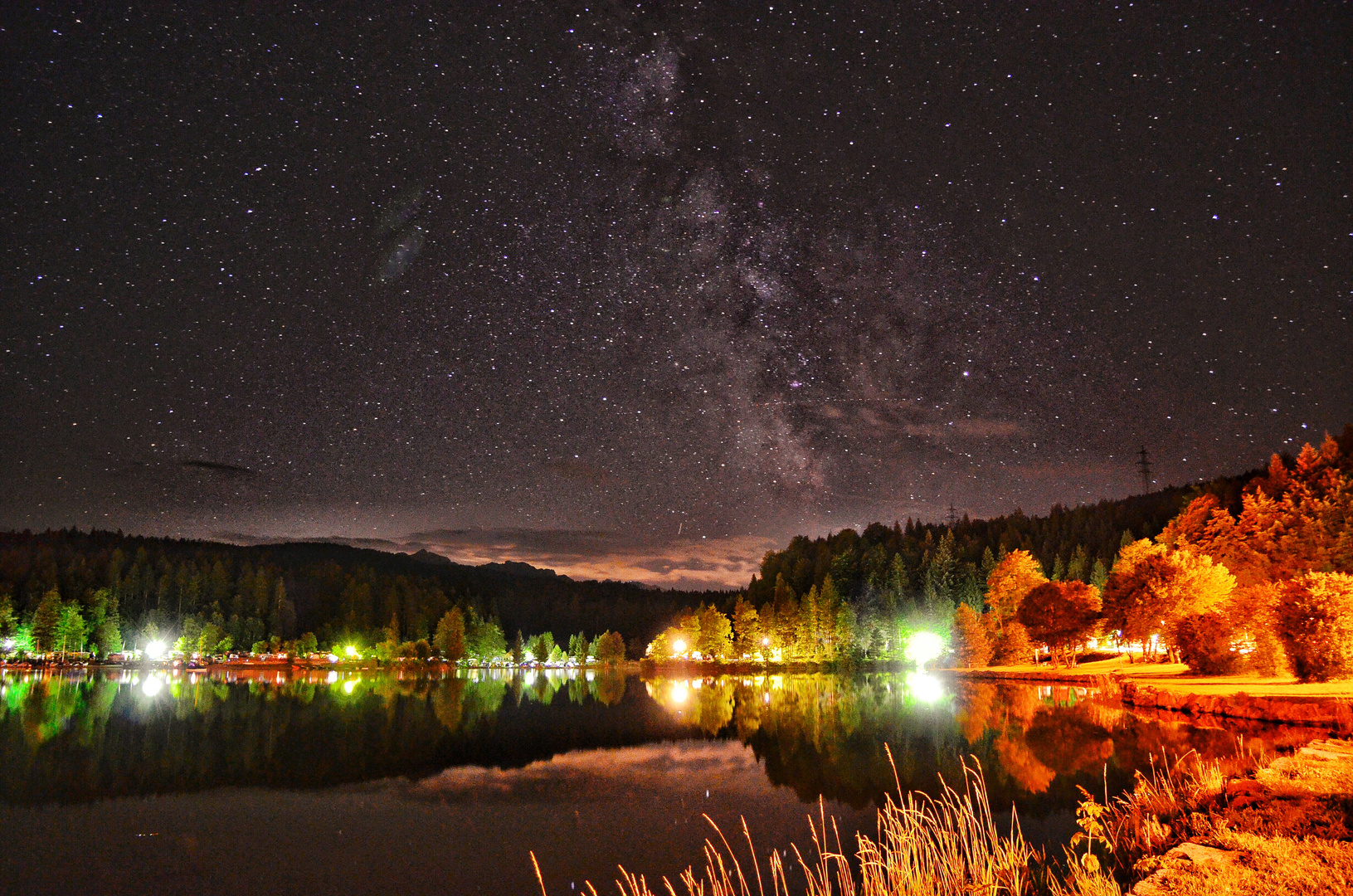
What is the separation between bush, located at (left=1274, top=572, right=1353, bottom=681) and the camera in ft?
116

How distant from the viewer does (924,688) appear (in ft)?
203

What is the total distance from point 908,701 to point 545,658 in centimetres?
12327

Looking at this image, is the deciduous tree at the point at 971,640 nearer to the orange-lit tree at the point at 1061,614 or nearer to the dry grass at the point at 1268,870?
the orange-lit tree at the point at 1061,614

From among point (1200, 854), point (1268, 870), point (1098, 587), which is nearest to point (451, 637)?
point (1098, 587)

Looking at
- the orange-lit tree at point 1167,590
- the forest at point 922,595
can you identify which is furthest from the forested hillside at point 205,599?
the orange-lit tree at point 1167,590

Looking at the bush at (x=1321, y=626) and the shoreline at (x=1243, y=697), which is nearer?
the shoreline at (x=1243, y=697)

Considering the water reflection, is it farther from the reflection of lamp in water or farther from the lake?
the reflection of lamp in water

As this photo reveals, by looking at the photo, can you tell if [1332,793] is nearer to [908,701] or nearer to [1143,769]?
[1143,769]

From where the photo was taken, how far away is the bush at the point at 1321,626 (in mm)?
35500

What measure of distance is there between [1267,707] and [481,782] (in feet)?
88.9

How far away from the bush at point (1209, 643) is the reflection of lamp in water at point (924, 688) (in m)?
14.7

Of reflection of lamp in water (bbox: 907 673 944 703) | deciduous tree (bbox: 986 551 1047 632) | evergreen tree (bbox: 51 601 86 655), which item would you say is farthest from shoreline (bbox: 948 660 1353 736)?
evergreen tree (bbox: 51 601 86 655)

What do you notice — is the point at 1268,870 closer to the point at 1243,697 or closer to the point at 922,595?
the point at 1243,697

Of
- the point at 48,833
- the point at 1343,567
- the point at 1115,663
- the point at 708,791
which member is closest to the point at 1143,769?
the point at 708,791
